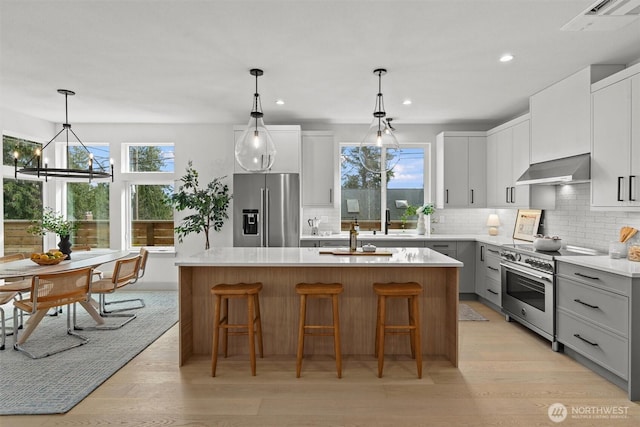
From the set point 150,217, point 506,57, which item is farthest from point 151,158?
point 506,57

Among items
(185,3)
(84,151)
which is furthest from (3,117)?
(185,3)

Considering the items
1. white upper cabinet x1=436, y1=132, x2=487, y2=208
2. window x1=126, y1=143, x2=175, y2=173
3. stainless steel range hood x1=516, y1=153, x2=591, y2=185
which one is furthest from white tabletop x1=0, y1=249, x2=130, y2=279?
stainless steel range hood x1=516, y1=153, x2=591, y2=185

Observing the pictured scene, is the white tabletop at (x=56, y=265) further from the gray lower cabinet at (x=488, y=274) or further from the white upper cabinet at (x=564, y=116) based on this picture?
the white upper cabinet at (x=564, y=116)

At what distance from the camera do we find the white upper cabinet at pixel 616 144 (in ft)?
10.1

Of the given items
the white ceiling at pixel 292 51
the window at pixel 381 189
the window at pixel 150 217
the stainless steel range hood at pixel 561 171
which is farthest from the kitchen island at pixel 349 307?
the window at pixel 150 217

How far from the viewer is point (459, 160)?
576 centimetres

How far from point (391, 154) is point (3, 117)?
5248 millimetres

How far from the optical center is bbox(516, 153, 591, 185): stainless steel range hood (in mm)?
3518

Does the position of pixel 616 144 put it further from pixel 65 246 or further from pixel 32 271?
Result: pixel 65 246

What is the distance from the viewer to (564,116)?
3.87 meters

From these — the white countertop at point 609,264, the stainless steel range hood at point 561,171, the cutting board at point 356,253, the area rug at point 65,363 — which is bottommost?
the area rug at point 65,363

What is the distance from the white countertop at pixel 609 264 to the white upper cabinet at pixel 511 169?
1.48 m

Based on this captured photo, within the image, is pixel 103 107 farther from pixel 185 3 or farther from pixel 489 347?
pixel 489 347

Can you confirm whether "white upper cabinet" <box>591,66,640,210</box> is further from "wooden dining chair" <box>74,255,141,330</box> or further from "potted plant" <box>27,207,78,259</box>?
"potted plant" <box>27,207,78,259</box>
